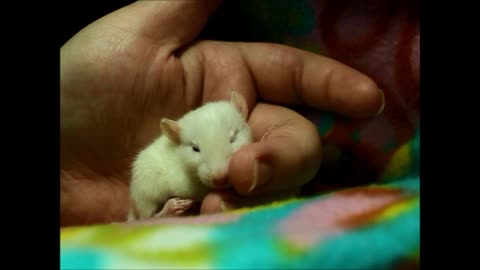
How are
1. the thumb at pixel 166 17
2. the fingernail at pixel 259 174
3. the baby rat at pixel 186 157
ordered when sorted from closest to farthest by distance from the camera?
1. the fingernail at pixel 259 174
2. the baby rat at pixel 186 157
3. the thumb at pixel 166 17

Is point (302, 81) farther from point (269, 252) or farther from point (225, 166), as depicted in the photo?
point (269, 252)

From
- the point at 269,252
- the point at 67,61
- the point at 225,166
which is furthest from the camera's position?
the point at 67,61

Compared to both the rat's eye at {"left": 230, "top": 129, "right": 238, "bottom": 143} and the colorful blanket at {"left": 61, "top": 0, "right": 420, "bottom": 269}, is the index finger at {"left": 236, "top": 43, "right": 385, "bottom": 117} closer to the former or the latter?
the colorful blanket at {"left": 61, "top": 0, "right": 420, "bottom": 269}

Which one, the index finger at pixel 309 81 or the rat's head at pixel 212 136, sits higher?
the index finger at pixel 309 81

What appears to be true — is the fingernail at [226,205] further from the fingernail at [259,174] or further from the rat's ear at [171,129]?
A: the rat's ear at [171,129]

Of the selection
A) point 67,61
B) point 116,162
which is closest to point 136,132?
point 116,162

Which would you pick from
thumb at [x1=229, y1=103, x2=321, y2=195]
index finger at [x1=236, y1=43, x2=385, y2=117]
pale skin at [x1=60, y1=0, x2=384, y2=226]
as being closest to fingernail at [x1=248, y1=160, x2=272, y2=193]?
thumb at [x1=229, y1=103, x2=321, y2=195]

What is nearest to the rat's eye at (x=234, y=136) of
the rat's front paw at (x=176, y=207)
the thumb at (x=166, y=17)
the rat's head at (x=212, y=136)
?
the rat's head at (x=212, y=136)
